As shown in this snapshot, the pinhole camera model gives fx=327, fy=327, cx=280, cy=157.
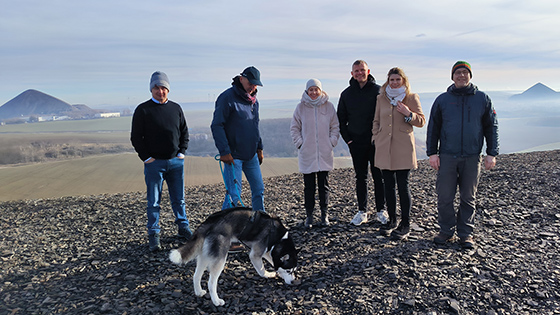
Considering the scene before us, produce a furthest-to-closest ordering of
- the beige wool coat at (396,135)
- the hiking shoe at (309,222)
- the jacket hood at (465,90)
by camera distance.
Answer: the hiking shoe at (309,222)
the beige wool coat at (396,135)
the jacket hood at (465,90)

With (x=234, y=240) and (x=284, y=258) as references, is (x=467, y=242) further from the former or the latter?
(x=234, y=240)

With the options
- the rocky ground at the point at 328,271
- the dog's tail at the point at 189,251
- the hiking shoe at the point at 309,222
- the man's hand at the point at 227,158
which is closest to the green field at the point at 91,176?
the rocky ground at the point at 328,271

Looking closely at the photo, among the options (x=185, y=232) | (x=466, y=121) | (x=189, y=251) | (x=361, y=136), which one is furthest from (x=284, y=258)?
(x=466, y=121)

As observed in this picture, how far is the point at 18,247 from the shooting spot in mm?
6449

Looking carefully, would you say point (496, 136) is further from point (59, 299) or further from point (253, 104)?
point (59, 299)

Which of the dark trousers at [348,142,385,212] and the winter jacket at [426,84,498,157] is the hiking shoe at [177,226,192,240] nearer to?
the dark trousers at [348,142,385,212]

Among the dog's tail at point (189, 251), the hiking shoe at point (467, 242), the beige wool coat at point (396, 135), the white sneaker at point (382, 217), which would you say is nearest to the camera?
the dog's tail at point (189, 251)

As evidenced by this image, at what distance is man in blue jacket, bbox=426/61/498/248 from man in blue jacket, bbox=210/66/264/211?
2.92 meters

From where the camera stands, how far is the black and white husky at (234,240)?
408cm

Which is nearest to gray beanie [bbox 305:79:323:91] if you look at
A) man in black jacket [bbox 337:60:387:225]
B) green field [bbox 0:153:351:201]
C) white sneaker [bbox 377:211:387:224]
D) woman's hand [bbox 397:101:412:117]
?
man in black jacket [bbox 337:60:387:225]

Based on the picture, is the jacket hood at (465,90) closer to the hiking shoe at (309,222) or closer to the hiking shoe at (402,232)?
the hiking shoe at (402,232)

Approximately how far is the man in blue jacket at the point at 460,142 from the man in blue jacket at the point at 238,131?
2915 millimetres

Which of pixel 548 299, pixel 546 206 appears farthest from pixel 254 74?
pixel 546 206

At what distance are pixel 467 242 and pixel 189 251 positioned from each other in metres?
4.29
